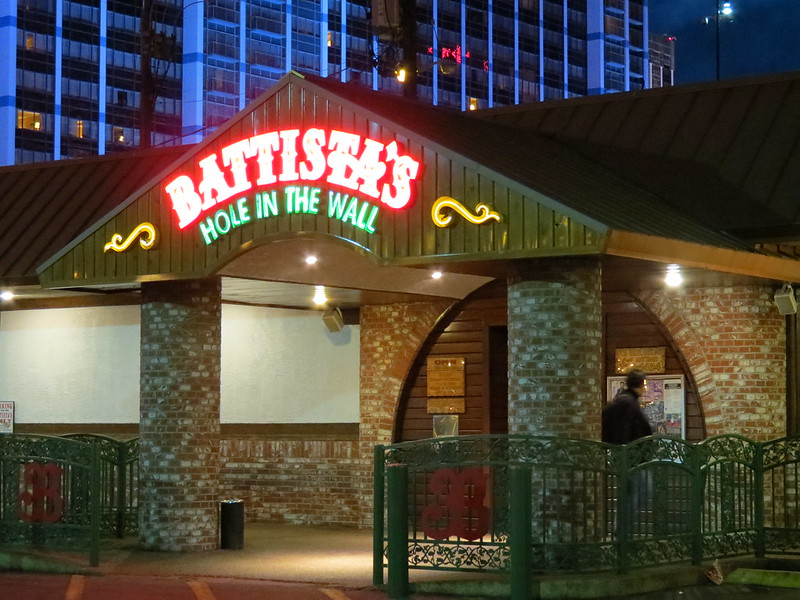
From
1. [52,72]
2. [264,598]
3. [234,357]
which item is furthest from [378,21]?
[52,72]

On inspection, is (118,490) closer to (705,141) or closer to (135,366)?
(135,366)

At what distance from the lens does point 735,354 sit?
15945mm

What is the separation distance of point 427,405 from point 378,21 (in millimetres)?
10814

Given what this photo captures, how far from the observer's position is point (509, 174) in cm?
1287

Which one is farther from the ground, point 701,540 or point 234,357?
point 234,357

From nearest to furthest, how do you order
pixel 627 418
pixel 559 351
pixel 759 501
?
pixel 559 351 < pixel 759 501 < pixel 627 418

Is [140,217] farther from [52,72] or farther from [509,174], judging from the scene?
[52,72]

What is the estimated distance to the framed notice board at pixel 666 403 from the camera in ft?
54.4

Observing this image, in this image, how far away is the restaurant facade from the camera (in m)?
13.1

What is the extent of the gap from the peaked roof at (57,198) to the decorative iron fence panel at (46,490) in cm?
341

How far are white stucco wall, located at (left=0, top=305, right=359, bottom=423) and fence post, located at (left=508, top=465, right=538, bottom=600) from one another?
321 inches

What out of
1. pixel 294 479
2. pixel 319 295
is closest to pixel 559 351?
pixel 319 295

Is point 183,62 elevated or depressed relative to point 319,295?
elevated

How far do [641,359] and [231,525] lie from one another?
5388 mm
